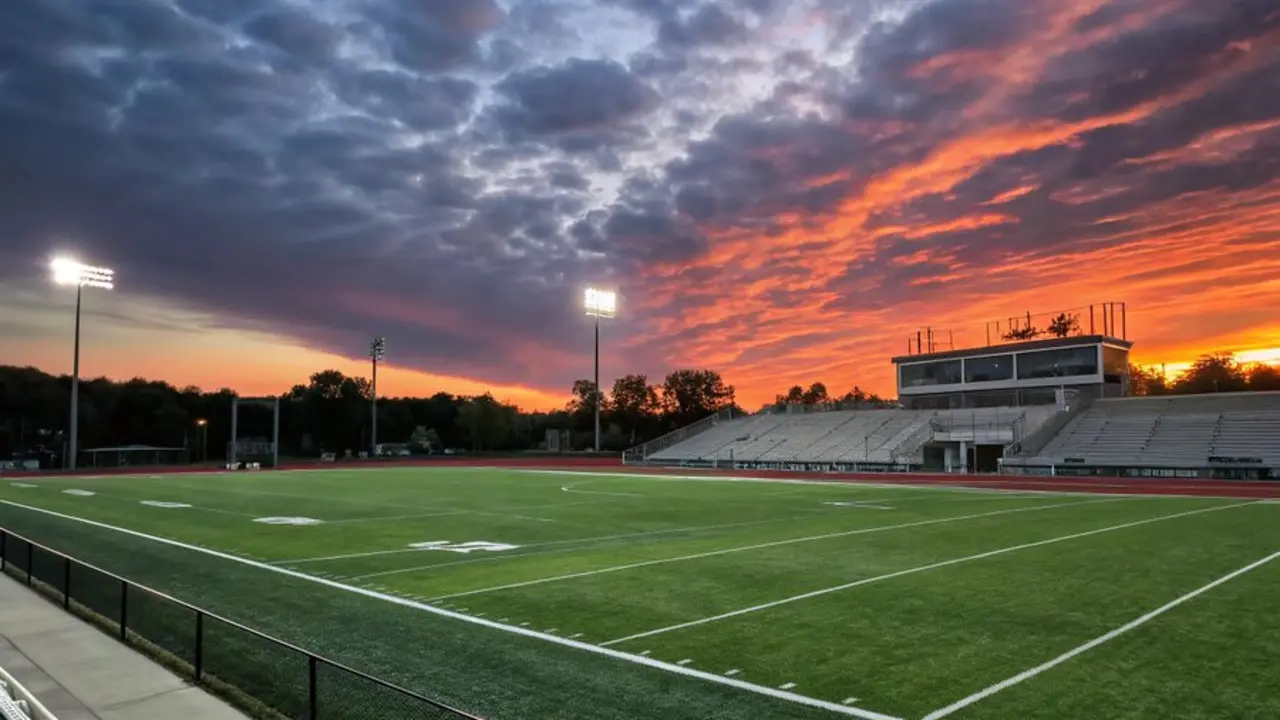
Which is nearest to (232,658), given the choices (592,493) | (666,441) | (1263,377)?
(592,493)

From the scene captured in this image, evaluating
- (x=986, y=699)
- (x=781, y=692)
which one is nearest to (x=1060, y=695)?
(x=986, y=699)

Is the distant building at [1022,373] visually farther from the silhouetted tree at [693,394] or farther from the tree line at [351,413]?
the silhouetted tree at [693,394]

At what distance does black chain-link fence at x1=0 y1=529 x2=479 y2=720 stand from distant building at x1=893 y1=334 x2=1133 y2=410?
59127 mm

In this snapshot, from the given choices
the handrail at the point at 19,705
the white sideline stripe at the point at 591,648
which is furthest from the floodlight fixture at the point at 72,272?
the handrail at the point at 19,705

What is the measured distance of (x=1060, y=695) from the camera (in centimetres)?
797

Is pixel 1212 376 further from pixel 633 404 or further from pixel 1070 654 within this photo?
pixel 1070 654

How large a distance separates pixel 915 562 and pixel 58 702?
→ 1312cm

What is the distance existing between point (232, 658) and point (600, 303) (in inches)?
2756

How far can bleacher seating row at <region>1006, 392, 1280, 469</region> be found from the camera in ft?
150

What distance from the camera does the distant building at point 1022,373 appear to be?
199 feet

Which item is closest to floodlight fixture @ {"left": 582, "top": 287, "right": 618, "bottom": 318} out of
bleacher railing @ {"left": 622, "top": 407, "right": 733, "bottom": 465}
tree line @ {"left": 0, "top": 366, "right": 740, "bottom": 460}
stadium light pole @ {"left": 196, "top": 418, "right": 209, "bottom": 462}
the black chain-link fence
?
bleacher railing @ {"left": 622, "top": 407, "right": 733, "bottom": 465}

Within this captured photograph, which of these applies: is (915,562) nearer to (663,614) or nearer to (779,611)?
(779,611)

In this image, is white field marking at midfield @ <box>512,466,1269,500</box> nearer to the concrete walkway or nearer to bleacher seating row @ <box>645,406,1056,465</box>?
bleacher seating row @ <box>645,406,1056,465</box>

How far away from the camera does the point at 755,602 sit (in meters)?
12.1
